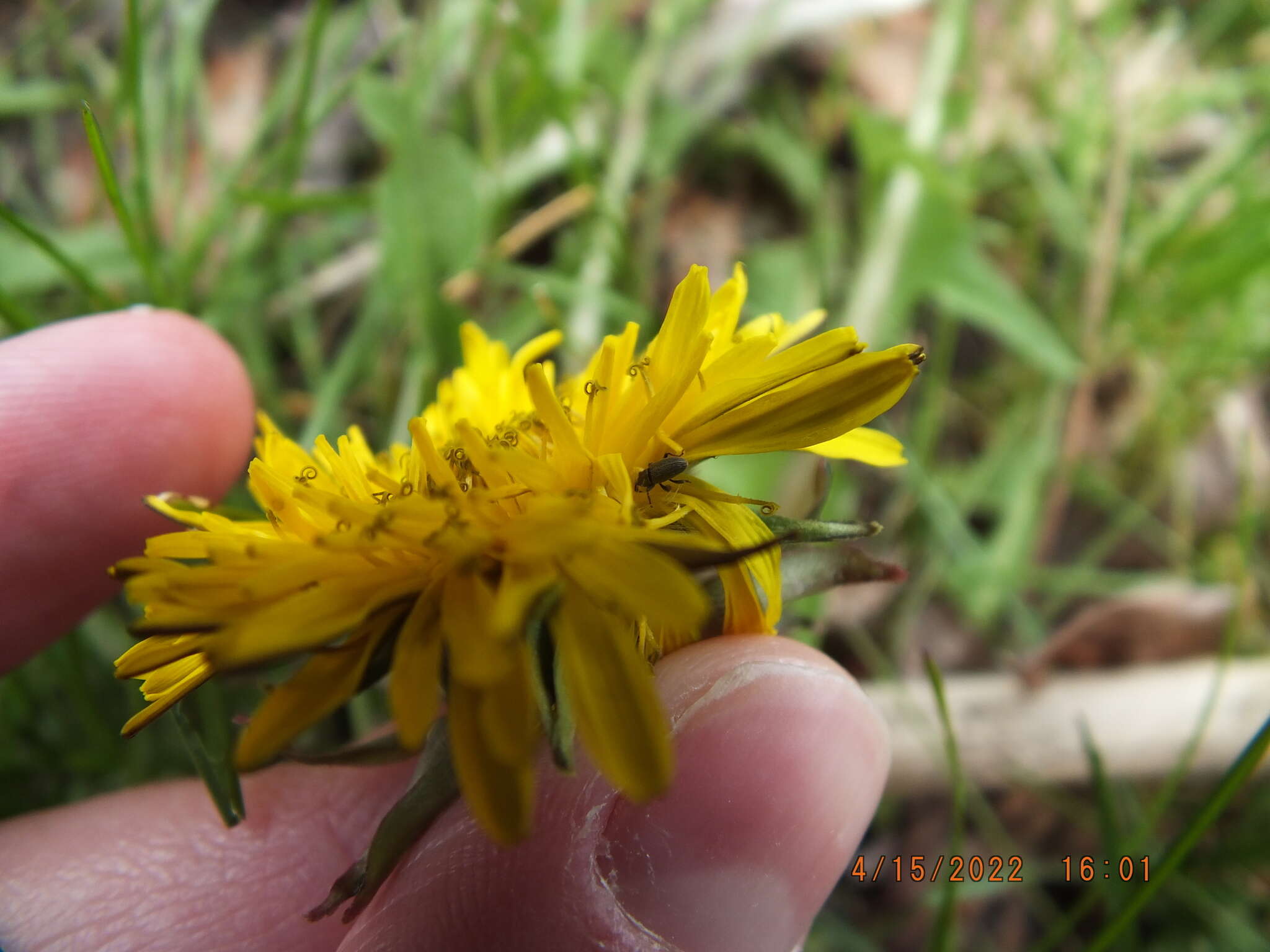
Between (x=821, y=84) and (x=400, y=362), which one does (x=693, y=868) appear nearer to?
(x=400, y=362)

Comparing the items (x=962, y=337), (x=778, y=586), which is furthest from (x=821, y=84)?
(x=778, y=586)

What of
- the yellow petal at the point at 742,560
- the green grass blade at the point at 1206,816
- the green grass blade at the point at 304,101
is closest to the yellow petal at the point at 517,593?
the yellow petal at the point at 742,560

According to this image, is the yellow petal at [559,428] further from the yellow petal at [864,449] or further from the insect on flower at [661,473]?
the yellow petal at [864,449]

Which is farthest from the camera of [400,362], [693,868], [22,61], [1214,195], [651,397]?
[1214,195]

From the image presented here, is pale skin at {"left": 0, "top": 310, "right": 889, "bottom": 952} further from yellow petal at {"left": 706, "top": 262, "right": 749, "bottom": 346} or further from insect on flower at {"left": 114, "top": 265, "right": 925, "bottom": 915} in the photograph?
yellow petal at {"left": 706, "top": 262, "right": 749, "bottom": 346}

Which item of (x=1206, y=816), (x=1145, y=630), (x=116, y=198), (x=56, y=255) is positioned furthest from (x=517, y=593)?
(x=1145, y=630)
